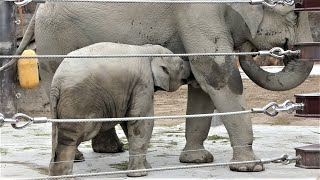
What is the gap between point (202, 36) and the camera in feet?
14.4

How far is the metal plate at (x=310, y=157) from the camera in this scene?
7.75 ft

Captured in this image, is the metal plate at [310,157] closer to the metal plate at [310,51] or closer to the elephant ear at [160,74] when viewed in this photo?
Answer: the metal plate at [310,51]

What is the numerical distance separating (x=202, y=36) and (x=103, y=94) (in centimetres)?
66

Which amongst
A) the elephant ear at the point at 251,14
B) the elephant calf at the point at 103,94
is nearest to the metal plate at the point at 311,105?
the elephant calf at the point at 103,94

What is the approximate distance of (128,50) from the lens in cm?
417

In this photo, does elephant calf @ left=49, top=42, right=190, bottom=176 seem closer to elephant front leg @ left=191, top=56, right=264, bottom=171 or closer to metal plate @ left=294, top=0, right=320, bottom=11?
elephant front leg @ left=191, top=56, right=264, bottom=171

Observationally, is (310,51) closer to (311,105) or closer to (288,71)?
(311,105)

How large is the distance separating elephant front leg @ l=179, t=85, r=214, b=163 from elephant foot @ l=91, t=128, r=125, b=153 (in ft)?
1.62

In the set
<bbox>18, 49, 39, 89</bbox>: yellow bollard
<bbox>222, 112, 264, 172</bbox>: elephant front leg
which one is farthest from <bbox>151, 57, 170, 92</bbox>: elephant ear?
<bbox>18, 49, 39, 89</bbox>: yellow bollard

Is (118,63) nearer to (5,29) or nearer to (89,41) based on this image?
(89,41)

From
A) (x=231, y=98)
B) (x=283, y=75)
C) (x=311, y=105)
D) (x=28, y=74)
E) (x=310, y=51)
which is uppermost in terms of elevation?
(x=310, y=51)

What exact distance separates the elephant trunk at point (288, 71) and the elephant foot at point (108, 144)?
0.92 meters

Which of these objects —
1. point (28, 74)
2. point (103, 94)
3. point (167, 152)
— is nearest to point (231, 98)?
point (103, 94)

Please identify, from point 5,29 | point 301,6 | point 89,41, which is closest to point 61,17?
point 89,41
